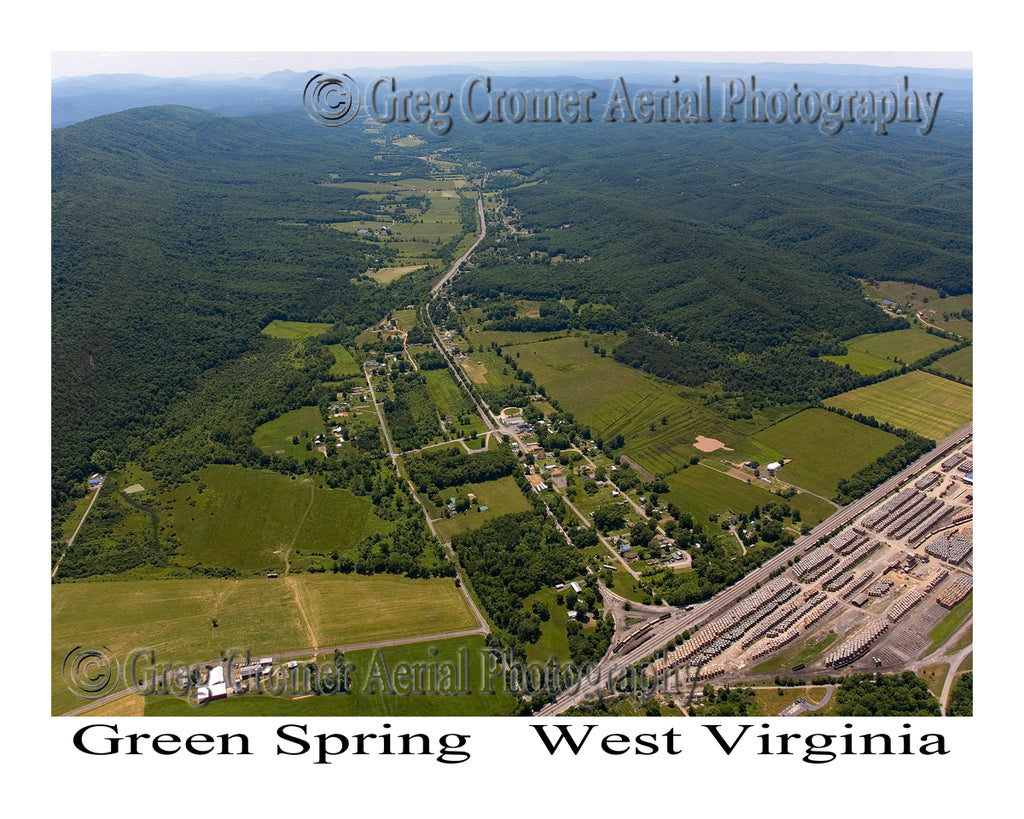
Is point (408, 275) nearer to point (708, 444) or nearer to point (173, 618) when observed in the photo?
point (708, 444)

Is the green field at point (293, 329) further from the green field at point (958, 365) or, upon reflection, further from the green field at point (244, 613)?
the green field at point (958, 365)

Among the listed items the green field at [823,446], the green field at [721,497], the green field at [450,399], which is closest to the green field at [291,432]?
the green field at [450,399]

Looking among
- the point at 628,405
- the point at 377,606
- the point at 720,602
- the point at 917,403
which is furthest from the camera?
the point at 628,405

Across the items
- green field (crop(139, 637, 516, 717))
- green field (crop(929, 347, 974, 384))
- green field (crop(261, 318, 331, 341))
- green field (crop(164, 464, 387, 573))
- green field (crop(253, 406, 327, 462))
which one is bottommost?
green field (crop(139, 637, 516, 717))

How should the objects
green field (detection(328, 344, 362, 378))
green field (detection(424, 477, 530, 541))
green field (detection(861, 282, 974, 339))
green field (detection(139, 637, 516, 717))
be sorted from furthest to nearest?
1. green field (detection(861, 282, 974, 339))
2. green field (detection(328, 344, 362, 378))
3. green field (detection(424, 477, 530, 541))
4. green field (detection(139, 637, 516, 717))

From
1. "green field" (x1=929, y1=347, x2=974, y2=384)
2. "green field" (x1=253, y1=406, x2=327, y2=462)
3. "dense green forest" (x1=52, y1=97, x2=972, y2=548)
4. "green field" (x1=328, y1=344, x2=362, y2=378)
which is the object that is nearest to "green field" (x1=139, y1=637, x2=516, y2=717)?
"dense green forest" (x1=52, y1=97, x2=972, y2=548)

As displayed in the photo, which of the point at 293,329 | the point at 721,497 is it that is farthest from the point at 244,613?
the point at 293,329

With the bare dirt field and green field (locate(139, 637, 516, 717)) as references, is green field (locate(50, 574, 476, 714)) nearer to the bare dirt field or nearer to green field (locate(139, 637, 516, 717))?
green field (locate(139, 637, 516, 717))
